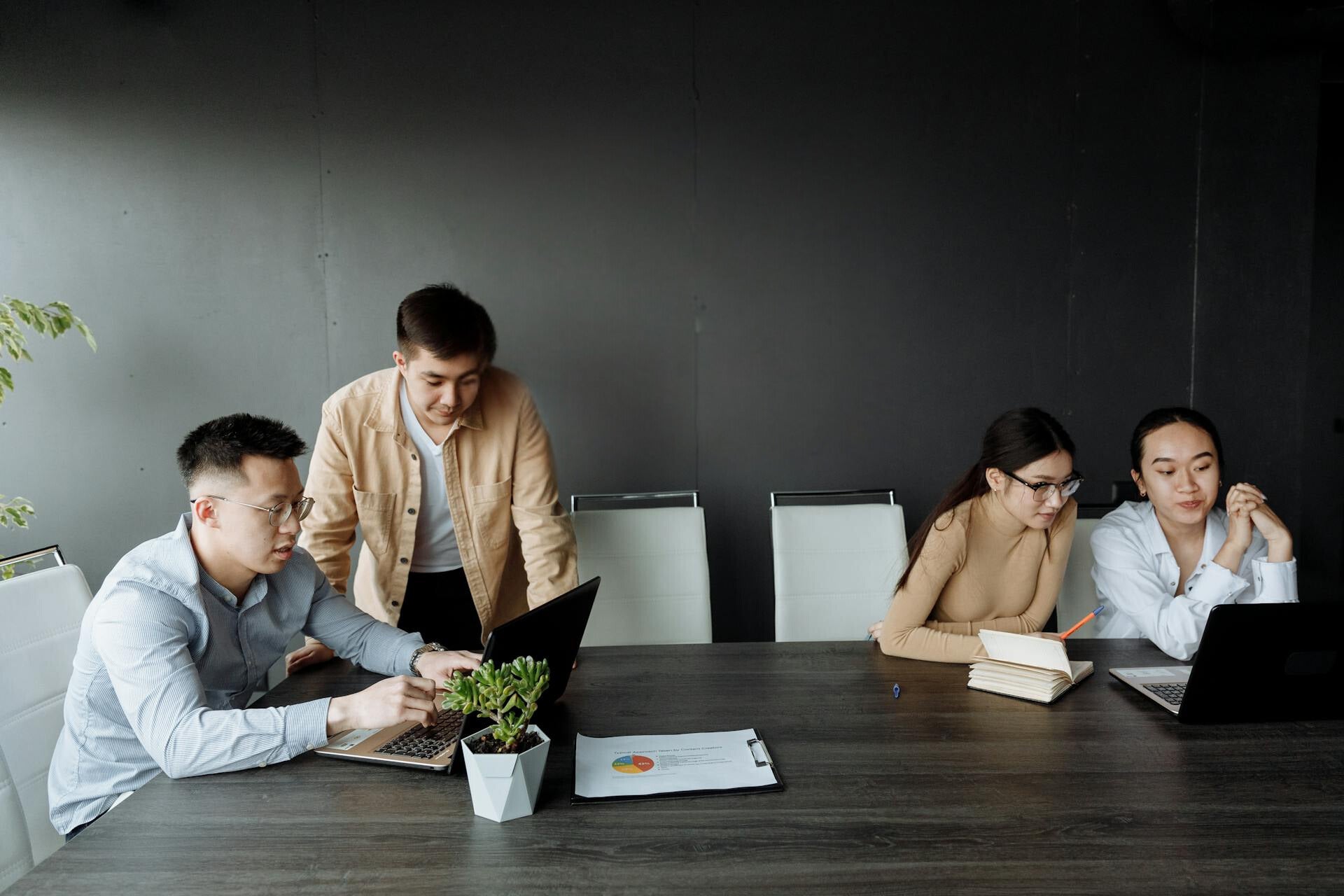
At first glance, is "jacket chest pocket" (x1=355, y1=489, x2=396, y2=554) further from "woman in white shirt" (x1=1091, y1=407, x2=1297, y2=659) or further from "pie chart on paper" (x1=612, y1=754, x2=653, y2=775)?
"woman in white shirt" (x1=1091, y1=407, x2=1297, y2=659)

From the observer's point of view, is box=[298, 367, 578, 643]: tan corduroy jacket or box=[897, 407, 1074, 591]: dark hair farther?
box=[298, 367, 578, 643]: tan corduroy jacket

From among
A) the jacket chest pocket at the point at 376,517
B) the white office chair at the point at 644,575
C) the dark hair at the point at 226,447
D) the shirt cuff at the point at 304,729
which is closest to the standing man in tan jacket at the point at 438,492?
the jacket chest pocket at the point at 376,517

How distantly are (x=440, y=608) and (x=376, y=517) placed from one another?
374 mm

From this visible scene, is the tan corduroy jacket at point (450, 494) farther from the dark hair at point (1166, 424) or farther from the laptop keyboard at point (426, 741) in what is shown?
the dark hair at point (1166, 424)

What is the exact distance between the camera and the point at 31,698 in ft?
5.63

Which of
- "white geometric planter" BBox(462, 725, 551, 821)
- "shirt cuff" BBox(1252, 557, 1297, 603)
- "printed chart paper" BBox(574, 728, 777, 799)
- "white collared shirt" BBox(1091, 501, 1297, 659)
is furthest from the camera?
"shirt cuff" BBox(1252, 557, 1297, 603)

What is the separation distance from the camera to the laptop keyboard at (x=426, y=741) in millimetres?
1457

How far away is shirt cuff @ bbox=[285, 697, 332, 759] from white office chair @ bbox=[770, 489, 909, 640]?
1.51 m

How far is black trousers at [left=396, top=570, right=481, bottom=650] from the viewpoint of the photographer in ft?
8.50

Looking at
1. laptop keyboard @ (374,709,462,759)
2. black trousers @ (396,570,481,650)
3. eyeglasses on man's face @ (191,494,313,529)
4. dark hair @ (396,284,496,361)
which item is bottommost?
black trousers @ (396,570,481,650)

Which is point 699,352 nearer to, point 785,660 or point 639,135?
point 639,135

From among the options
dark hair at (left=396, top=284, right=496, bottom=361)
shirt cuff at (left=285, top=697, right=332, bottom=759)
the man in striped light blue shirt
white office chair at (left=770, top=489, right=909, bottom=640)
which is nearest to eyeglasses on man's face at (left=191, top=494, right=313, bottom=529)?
the man in striped light blue shirt

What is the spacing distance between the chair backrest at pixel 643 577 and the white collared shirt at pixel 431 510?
0.38 m

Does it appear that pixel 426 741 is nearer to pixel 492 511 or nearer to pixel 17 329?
pixel 492 511
